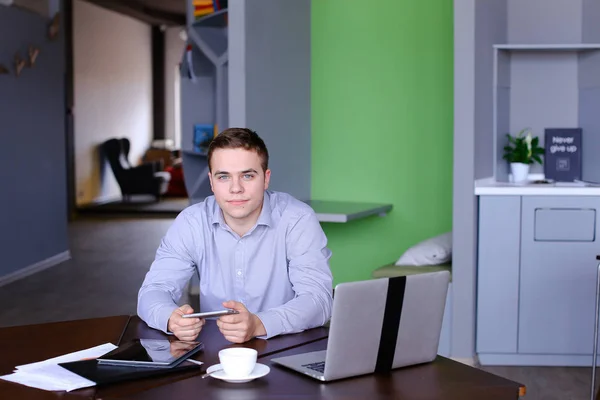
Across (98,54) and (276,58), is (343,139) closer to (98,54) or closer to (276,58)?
(276,58)

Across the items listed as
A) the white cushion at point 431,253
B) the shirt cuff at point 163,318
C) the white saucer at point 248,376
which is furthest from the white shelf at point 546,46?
the white saucer at point 248,376

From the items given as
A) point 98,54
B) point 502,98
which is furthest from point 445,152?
point 98,54

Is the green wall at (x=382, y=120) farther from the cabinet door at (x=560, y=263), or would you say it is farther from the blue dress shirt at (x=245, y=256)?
the blue dress shirt at (x=245, y=256)

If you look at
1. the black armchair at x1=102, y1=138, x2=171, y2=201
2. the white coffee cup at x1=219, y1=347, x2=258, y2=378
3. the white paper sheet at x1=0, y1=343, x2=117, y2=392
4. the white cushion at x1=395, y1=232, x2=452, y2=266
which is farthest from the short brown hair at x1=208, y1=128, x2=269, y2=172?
the black armchair at x1=102, y1=138, x2=171, y2=201

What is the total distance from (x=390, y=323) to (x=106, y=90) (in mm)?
13311

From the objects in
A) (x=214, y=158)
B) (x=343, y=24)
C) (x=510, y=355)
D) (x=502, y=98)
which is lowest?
(x=510, y=355)

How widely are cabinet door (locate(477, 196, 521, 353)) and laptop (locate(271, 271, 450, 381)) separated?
9.15 feet

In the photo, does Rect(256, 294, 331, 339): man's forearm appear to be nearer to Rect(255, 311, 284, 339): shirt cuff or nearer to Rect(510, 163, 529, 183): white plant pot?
Rect(255, 311, 284, 339): shirt cuff

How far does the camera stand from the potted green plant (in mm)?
5230

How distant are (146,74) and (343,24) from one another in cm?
1181

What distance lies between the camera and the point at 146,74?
16.9m

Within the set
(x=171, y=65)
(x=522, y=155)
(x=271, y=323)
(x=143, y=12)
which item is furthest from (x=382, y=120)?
(x=171, y=65)

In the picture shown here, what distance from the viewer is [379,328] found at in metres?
1.90

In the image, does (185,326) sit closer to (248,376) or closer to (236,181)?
(248,376)
